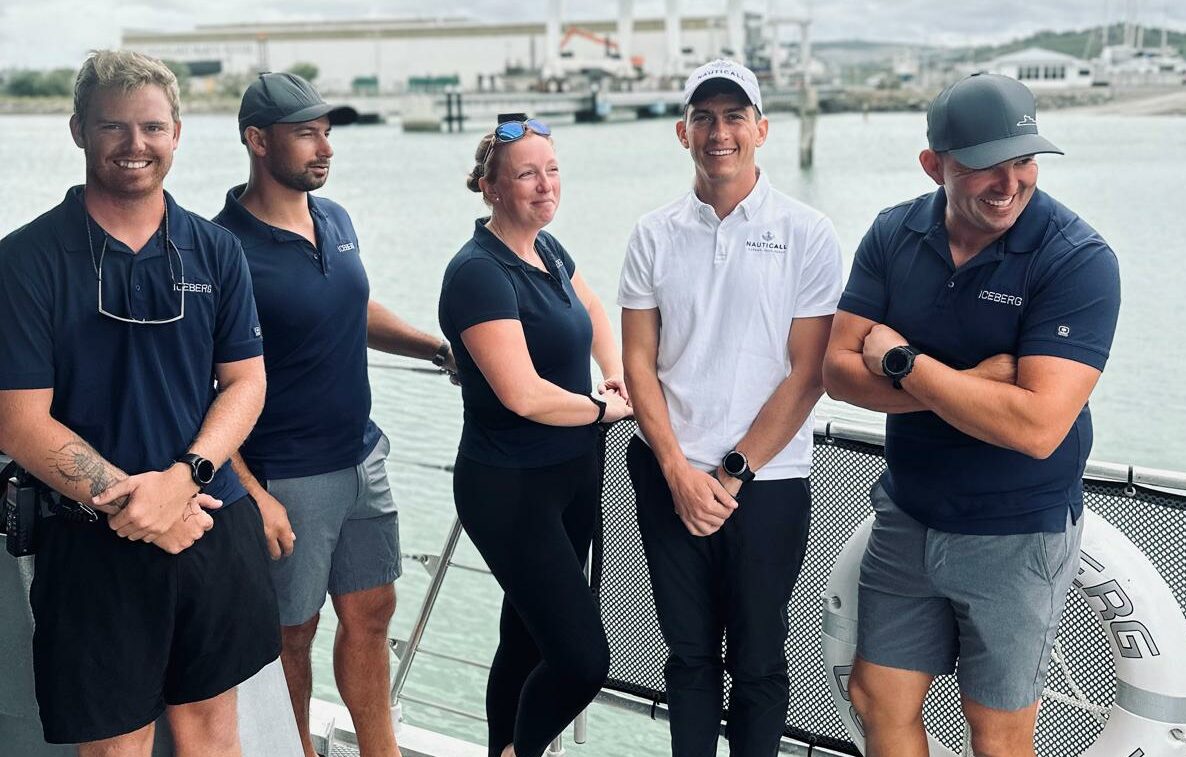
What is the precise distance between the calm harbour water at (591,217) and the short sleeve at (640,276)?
0.60 m

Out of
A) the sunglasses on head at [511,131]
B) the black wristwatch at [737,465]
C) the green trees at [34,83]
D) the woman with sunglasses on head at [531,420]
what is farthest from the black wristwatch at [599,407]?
the green trees at [34,83]

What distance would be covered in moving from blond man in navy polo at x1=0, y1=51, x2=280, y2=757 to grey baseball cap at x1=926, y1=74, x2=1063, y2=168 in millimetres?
1195

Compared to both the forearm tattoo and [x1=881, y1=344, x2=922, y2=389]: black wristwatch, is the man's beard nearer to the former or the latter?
the forearm tattoo

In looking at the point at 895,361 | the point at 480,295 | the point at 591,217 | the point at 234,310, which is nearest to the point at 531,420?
the point at 480,295

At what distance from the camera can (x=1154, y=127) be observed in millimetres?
52844

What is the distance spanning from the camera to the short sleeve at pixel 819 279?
2.19m

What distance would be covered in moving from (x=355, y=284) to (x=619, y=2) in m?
82.6

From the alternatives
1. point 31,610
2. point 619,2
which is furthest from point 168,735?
point 619,2

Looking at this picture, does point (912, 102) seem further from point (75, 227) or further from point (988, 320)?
point (75, 227)

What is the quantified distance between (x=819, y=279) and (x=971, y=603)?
64 centimetres

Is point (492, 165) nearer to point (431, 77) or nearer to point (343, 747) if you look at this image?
point (343, 747)

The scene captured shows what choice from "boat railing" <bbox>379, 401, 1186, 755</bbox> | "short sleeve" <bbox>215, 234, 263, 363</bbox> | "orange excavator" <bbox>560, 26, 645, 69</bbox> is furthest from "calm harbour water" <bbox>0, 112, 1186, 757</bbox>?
Answer: "orange excavator" <bbox>560, 26, 645, 69</bbox>

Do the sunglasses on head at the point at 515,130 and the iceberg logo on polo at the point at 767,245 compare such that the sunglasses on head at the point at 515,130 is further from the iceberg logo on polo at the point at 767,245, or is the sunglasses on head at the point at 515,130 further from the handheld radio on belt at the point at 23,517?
the handheld radio on belt at the point at 23,517

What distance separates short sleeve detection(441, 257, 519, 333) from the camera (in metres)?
2.19
